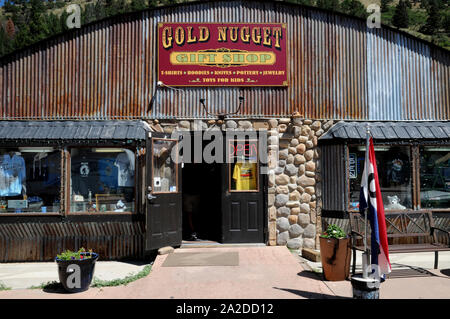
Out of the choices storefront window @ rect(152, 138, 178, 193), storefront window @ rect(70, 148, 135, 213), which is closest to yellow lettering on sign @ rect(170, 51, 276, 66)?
storefront window @ rect(152, 138, 178, 193)

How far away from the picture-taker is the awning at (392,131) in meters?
8.86

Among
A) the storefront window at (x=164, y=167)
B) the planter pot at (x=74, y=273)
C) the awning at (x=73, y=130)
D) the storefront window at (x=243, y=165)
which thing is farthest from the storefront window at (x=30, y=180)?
the storefront window at (x=243, y=165)

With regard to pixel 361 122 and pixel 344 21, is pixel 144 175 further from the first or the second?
pixel 344 21

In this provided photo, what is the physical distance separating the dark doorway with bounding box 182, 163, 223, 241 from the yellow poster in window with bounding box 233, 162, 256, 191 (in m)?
0.46

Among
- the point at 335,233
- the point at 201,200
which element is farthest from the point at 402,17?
the point at 335,233

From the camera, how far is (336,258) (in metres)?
6.41

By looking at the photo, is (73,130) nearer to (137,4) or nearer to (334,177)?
(334,177)

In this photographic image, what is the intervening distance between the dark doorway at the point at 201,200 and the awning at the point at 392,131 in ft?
9.62

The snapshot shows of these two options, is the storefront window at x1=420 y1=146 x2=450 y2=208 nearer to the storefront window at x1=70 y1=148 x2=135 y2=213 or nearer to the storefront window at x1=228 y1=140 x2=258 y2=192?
the storefront window at x1=228 y1=140 x2=258 y2=192

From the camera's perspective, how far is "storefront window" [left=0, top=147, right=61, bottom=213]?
8.71m

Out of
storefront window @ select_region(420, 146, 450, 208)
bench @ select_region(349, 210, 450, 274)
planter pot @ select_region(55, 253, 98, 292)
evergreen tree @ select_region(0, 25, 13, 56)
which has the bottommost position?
planter pot @ select_region(55, 253, 98, 292)

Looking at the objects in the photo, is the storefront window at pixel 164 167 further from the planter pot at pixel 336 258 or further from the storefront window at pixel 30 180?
the planter pot at pixel 336 258

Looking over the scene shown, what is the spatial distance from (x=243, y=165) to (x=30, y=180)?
4.85m

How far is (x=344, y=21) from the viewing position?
373 inches
